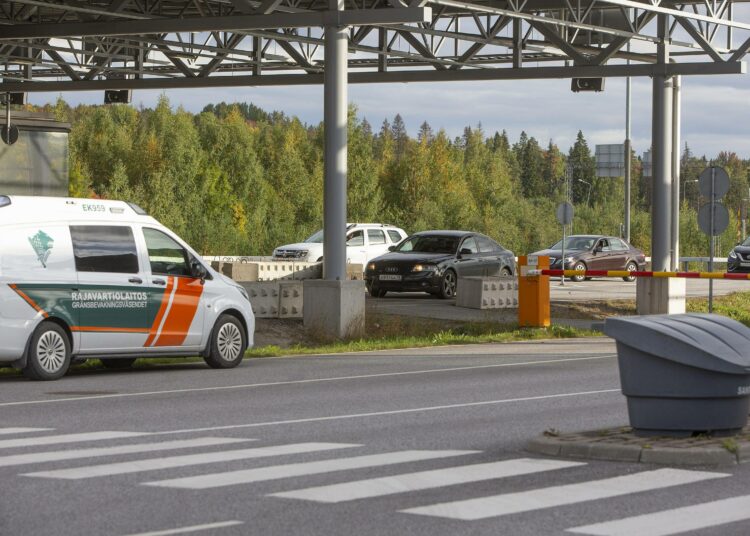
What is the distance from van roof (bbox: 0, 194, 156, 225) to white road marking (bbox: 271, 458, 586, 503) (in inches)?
341

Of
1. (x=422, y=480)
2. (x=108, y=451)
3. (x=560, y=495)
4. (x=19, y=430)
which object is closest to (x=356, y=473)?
(x=422, y=480)

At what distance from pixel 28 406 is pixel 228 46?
26751 mm

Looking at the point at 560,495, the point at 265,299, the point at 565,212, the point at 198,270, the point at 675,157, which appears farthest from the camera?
the point at 565,212

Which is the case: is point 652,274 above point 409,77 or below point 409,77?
below

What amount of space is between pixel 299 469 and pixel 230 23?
18.3m

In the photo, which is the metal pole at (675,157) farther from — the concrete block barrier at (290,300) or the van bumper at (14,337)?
the van bumper at (14,337)

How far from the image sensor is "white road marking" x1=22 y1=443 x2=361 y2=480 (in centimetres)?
990

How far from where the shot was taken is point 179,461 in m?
10.5

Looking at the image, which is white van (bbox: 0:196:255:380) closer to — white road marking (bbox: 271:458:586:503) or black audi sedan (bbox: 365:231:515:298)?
white road marking (bbox: 271:458:586:503)

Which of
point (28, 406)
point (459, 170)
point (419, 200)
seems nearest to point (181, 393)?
point (28, 406)

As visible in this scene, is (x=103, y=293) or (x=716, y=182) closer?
(x=103, y=293)

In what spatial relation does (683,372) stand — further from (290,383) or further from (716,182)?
(716,182)

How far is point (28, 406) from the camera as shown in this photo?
47.6 feet

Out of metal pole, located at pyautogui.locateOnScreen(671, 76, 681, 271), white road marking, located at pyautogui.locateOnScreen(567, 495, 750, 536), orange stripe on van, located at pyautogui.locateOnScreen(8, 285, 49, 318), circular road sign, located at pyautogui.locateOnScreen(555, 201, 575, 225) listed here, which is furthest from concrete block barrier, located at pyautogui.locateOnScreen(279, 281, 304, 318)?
circular road sign, located at pyautogui.locateOnScreen(555, 201, 575, 225)
